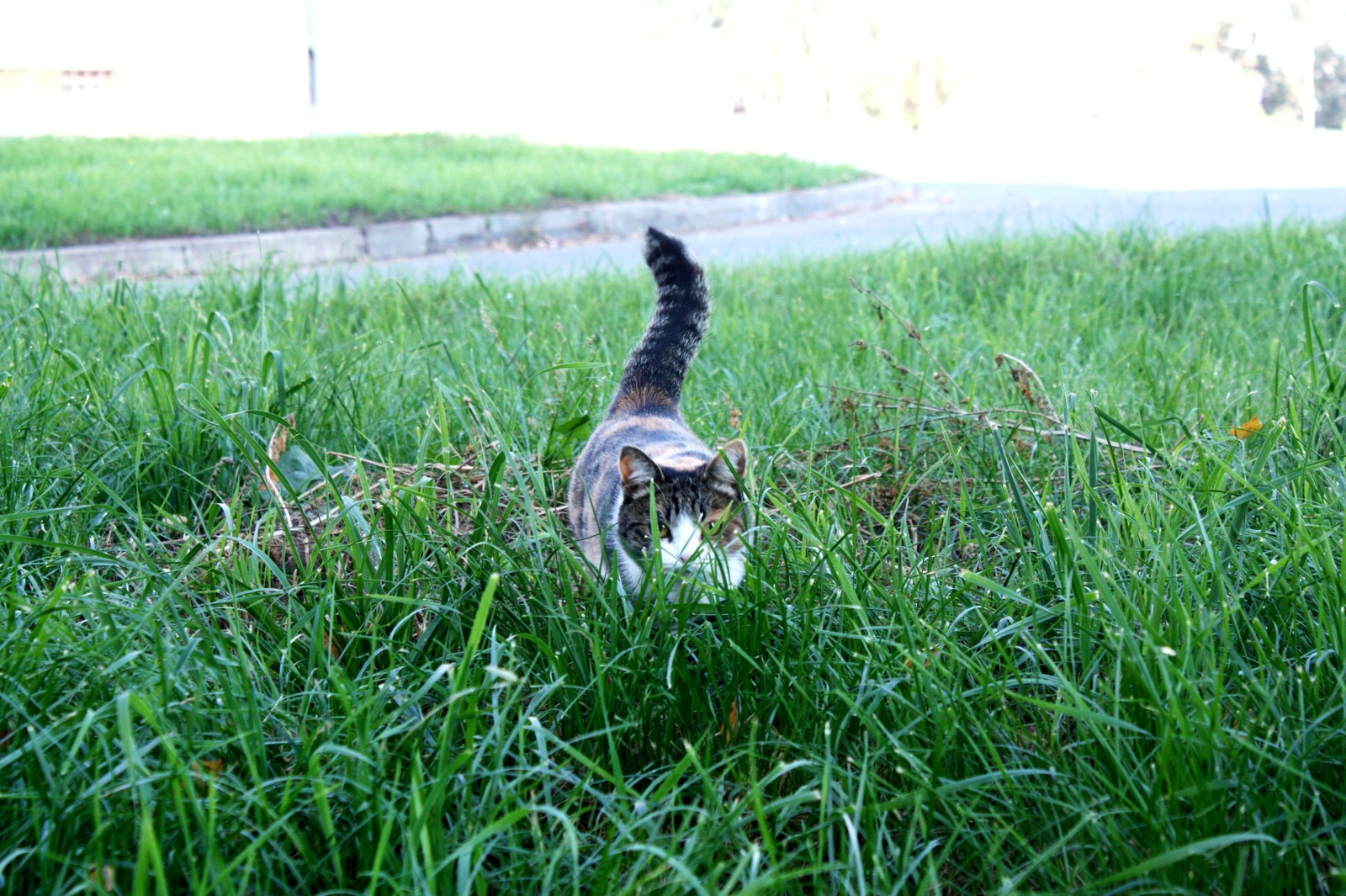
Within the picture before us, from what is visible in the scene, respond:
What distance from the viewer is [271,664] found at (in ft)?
6.01

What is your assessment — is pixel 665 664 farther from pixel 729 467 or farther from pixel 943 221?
pixel 943 221

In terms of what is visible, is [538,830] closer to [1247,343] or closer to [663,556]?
[663,556]

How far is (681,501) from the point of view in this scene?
2258 millimetres

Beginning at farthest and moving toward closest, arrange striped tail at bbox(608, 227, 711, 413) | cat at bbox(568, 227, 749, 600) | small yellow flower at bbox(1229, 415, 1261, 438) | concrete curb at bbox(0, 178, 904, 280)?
concrete curb at bbox(0, 178, 904, 280), striped tail at bbox(608, 227, 711, 413), small yellow flower at bbox(1229, 415, 1261, 438), cat at bbox(568, 227, 749, 600)

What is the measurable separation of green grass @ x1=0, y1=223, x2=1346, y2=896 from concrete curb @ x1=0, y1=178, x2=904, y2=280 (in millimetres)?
3562

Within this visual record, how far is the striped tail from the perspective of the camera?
2938 mm

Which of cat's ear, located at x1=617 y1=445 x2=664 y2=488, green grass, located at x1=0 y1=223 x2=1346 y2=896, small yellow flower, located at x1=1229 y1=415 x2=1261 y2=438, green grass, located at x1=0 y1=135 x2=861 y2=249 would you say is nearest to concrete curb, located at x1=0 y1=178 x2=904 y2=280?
green grass, located at x1=0 y1=135 x2=861 y2=249

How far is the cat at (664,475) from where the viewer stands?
6.95 ft

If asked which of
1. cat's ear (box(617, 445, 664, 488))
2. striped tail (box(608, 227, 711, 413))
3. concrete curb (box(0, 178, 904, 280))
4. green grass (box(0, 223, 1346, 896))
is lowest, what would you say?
green grass (box(0, 223, 1346, 896))

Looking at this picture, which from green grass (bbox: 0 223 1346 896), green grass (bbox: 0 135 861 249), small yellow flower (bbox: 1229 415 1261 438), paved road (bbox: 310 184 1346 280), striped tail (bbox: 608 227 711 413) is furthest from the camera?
green grass (bbox: 0 135 861 249)

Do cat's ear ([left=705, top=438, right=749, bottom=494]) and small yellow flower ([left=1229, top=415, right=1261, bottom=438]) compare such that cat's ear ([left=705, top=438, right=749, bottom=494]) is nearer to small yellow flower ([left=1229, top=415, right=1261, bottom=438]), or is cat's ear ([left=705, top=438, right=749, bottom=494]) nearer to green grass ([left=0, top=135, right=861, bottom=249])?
small yellow flower ([left=1229, top=415, right=1261, bottom=438])

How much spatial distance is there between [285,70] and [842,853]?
21.6 m

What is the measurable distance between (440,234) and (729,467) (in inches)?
256

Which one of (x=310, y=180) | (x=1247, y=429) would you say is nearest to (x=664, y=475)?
(x=1247, y=429)
